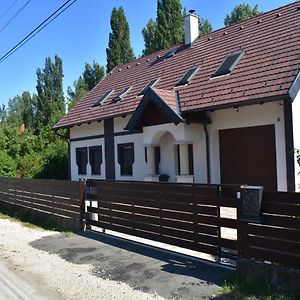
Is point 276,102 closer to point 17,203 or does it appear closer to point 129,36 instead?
point 17,203

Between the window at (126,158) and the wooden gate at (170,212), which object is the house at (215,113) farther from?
the wooden gate at (170,212)

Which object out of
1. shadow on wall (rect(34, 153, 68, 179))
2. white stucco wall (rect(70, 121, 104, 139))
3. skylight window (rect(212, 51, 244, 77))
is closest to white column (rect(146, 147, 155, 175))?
skylight window (rect(212, 51, 244, 77))

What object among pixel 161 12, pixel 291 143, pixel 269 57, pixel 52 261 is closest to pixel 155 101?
pixel 269 57

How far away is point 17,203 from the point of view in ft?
46.8

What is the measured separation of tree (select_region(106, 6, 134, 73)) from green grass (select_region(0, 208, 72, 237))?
2879cm

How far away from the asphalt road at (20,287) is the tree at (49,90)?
58334 millimetres

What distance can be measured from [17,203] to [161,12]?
91.3 feet

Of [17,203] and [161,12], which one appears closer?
[17,203]

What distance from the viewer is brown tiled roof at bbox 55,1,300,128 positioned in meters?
12.3

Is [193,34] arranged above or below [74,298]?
above

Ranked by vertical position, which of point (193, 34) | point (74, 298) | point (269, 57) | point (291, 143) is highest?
point (193, 34)

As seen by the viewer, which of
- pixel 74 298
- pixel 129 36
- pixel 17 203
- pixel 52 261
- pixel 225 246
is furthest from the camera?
pixel 129 36

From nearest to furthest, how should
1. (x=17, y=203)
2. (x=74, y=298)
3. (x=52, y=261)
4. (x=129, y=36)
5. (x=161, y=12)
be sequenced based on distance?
(x=74, y=298)
(x=52, y=261)
(x=17, y=203)
(x=161, y=12)
(x=129, y=36)

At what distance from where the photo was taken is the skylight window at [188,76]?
1560 cm
